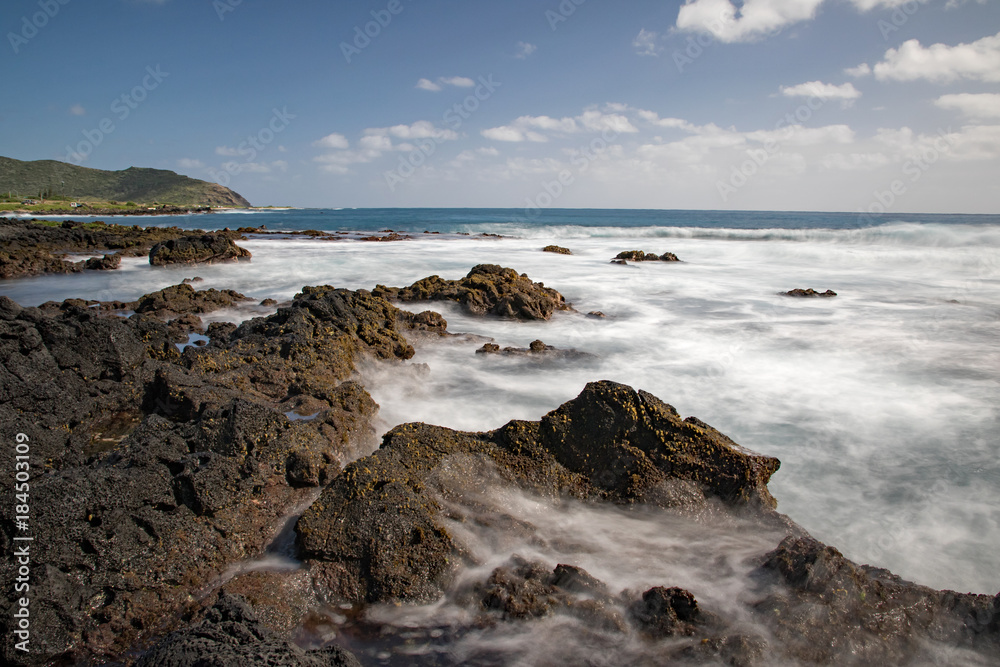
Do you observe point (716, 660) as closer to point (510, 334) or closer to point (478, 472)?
point (478, 472)

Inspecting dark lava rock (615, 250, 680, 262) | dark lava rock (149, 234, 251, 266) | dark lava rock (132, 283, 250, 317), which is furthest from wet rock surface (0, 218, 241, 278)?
dark lava rock (615, 250, 680, 262)

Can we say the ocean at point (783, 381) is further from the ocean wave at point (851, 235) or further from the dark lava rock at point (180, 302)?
the ocean wave at point (851, 235)

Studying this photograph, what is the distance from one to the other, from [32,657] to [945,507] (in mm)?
5639

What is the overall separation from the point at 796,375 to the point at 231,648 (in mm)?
7389

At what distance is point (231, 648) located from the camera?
191 cm

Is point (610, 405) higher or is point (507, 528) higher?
point (610, 405)

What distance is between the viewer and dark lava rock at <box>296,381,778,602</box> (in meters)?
2.98

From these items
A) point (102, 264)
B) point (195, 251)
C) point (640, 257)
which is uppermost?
point (195, 251)

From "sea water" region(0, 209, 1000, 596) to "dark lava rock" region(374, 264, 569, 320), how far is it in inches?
13.7

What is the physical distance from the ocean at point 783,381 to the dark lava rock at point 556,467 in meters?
0.24

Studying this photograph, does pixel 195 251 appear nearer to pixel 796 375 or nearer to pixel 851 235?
pixel 796 375

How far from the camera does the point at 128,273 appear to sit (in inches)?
623

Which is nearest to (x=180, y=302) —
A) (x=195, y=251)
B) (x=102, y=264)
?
(x=102, y=264)

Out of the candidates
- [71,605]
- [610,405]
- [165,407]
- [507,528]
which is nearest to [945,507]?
[610,405]
